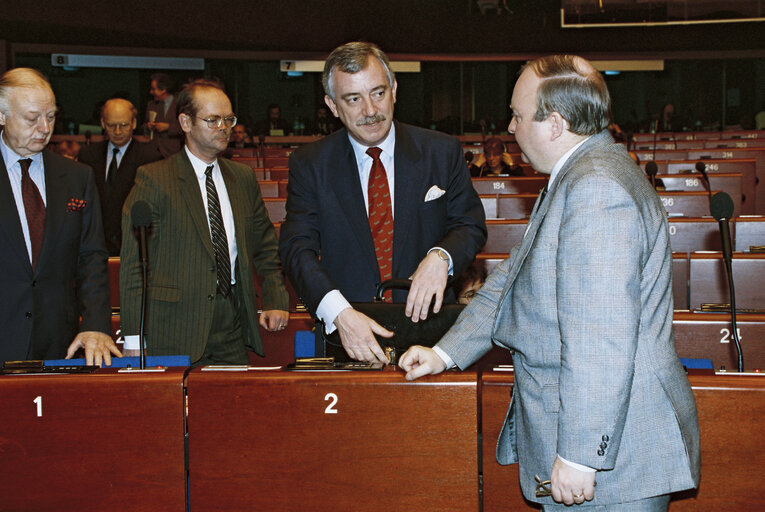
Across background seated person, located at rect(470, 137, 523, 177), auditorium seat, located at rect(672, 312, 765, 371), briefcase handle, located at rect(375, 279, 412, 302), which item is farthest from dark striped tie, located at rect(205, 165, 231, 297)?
background seated person, located at rect(470, 137, 523, 177)

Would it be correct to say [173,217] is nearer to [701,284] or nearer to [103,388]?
[103,388]

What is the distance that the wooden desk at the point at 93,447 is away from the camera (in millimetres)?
1514

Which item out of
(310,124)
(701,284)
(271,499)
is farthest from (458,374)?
(310,124)

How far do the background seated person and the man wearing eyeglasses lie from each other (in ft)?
14.8

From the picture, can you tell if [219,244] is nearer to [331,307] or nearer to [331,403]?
[331,307]

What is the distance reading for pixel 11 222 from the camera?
2240 mm

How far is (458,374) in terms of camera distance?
5.06ft

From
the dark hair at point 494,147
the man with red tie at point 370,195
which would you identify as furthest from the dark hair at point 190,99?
the dark hair at point 494,147

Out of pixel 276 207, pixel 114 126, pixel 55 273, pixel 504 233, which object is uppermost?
pixel 114 126

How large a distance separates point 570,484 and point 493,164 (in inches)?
246

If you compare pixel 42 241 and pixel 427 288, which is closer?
pixel 427 288

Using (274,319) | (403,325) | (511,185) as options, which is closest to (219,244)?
(274,319)

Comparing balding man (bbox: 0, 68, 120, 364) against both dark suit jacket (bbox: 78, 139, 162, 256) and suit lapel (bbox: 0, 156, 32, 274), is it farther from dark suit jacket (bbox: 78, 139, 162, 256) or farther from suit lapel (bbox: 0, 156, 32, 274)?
dark suit jacket (bbox: 78, 139, 162, 256)

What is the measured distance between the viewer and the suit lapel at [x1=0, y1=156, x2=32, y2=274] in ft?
7.32
